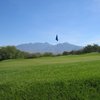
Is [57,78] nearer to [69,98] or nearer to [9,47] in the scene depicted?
[69,98]

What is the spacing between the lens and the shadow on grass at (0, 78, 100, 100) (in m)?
12.2

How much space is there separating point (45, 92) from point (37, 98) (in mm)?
507

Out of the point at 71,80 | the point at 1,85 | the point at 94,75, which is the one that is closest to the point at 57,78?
the point at 71,80

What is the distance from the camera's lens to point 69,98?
12148 mm

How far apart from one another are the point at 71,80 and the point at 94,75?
137cm

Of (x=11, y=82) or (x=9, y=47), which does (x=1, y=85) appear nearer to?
(x=11, y=82)

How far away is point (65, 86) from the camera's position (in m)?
12.8

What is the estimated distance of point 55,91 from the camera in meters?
12.5

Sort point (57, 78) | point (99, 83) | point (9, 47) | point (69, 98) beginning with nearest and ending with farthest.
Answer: point (69, 98) < point (99, 83) < point (57, 78) < point (9, 47)

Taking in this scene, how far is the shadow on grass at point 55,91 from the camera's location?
12.2 meters

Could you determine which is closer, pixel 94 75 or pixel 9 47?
pixel 94 75

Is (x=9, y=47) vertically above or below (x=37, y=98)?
above

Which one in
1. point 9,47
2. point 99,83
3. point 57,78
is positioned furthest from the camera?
point 9,47

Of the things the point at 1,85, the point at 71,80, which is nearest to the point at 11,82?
the point at 1,85
